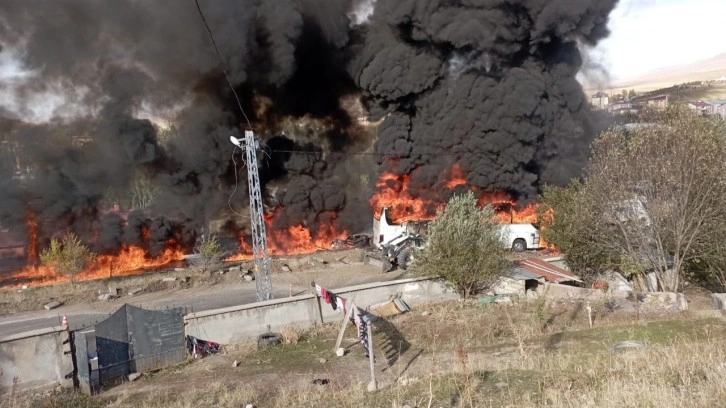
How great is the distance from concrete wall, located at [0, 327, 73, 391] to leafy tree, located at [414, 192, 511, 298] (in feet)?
39.5

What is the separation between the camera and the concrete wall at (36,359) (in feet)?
46.7

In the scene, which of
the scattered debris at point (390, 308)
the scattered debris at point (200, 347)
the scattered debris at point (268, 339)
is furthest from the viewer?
the scattered debris at point (390, 308)

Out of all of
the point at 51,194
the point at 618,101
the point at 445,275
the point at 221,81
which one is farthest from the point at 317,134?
the point at 618,101

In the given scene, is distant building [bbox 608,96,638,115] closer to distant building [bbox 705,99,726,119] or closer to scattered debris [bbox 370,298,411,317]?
distant building [bbox 705,99,726,119]

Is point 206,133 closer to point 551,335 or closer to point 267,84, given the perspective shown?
point 267,84

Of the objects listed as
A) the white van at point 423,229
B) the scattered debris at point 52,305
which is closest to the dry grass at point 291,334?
the white van at point 423,229

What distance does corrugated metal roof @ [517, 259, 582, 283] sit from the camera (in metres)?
22.4

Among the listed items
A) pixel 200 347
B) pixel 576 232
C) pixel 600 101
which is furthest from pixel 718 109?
pixel 200 347

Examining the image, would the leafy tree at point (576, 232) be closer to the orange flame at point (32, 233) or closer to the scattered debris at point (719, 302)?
the scattered debris at point (719, 302)

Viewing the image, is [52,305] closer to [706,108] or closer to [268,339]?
[268,339]

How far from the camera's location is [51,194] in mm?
32438

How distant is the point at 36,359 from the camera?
14602 mm

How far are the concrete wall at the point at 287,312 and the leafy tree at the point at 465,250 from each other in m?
0.82

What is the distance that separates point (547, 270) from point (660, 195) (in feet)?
20.5
